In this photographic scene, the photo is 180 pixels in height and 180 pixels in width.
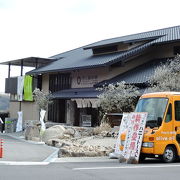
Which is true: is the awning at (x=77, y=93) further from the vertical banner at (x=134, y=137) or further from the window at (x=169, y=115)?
the window at (x=169, y=115)

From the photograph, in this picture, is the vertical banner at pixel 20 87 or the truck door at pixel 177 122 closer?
the truck door at pixel 177 122

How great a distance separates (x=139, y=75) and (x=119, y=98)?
4.35 m

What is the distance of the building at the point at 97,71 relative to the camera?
29.1m

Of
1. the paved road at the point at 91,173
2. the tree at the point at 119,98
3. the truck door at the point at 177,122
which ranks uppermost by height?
the tree at the point at 119,98

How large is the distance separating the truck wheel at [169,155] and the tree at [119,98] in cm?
1000

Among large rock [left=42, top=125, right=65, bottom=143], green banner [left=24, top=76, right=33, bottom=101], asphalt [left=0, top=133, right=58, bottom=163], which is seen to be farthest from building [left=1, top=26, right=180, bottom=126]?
asphalt [left=0, top=133, right=58, bottom=163]

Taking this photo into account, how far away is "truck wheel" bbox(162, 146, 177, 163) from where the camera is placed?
45.3 feet

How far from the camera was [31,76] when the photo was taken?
3953 cm

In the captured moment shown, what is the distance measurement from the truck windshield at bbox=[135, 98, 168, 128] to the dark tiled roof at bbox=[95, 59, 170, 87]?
35.1 feet

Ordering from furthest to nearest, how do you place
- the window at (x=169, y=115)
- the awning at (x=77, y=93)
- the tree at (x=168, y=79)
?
the awning at (x=77, y=93) < the tree at (x=168, y=79) < the window at (x=169, y=115)

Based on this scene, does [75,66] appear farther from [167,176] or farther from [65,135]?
[167,176]

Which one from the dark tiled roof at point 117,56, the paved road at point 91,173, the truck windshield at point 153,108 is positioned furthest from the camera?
the dark tiled roof at point 117,56

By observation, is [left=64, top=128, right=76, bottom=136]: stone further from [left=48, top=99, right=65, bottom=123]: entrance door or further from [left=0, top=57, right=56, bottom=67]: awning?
[left=0, top=57, right=56, bottom=67]: awning

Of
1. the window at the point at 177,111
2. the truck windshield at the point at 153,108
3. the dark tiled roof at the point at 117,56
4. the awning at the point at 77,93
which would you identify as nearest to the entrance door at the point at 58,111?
the awning at the point at 77,93
